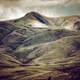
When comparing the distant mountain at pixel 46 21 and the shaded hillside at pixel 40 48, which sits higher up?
the distant mountain at pixel 46 21

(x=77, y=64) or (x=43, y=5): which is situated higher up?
(x=43, y=5)

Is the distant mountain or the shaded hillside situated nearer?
the shaded hillside

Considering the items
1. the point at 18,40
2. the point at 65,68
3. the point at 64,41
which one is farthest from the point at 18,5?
the point at 65,68

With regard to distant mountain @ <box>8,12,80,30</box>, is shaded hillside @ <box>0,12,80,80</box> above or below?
below

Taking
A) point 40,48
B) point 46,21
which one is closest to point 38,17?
point 46,21

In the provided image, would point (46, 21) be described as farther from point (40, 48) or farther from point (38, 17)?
point (40, 48)

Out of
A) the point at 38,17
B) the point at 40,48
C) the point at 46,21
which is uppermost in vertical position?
the point at 38,17

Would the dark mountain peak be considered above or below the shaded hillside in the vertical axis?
above

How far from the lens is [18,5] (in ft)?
25.0

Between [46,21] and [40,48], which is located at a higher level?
[46,21]

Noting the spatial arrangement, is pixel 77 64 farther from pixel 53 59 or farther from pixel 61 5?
pixel 61 5

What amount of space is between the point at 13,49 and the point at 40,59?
753 mm

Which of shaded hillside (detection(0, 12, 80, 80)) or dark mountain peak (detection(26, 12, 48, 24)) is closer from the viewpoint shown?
shaded hillside (detection(0, 12, 80, 80))

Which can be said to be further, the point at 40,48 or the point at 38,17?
the point at 38,17
